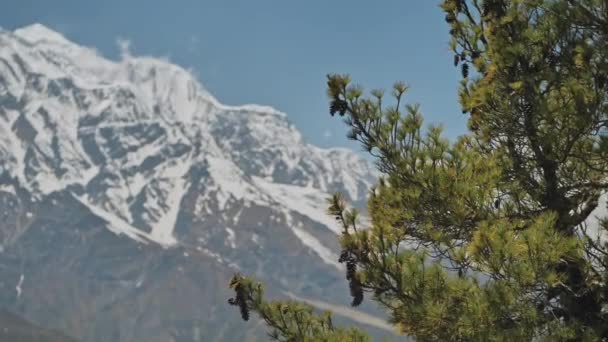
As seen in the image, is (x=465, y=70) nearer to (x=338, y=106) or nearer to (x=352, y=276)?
(x=338, y=106)

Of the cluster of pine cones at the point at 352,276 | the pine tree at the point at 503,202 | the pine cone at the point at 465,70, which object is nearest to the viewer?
the pine tree at the point at 503,202

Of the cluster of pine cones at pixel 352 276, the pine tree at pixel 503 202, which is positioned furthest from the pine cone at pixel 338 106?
the cluster of pine cones at pixel 352 276

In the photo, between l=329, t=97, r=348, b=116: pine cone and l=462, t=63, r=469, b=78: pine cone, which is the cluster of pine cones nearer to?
l=329, t=97, r=348, b=116: pine cone

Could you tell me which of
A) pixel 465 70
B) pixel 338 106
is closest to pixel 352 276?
pixel 338 106

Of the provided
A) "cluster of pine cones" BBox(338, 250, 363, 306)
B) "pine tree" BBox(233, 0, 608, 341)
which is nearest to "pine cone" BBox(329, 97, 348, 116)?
"pine tree" BBox(233, 0, 608, 341)

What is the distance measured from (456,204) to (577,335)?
2637 millimetres

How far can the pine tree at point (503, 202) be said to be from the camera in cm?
952

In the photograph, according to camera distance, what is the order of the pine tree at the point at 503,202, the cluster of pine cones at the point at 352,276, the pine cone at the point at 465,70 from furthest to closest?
1. the pine cone at the point at 465,70
2. the cluster of pine cones at the point at 352,276
3. the pine tree at the point at 503,202

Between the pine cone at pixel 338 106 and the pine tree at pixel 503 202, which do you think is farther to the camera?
the pine cone at pixel 338 106

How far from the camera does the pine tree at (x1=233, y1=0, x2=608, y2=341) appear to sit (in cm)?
952

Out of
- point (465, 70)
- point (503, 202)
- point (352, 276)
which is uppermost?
→ point (465, 70)

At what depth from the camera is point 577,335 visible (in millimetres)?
9516

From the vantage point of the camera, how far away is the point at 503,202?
11.8 meters

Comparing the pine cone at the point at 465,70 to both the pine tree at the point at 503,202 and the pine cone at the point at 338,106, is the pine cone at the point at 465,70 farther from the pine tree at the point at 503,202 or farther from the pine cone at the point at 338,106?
the pine cone at the point at 338,106
